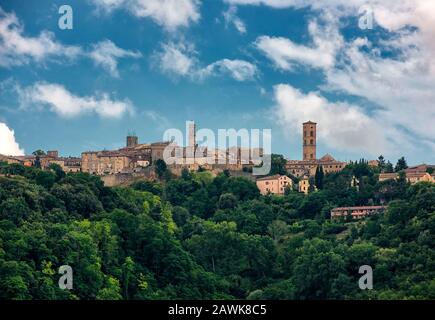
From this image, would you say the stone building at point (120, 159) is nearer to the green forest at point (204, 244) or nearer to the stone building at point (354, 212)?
the green forest at point (204, 244)

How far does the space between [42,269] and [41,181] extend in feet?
46.0

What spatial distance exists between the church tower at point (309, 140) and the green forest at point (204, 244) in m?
17.4

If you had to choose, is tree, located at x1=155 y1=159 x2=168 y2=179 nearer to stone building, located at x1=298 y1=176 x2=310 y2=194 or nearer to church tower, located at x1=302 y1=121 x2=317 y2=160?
stone building, located at x1=298 y1=176 x2=310 y2=194

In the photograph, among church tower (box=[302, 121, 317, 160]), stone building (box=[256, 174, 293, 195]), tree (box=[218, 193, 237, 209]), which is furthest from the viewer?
church tower (box=[302, 121, 317, 160])

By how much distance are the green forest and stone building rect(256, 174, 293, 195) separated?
17.3ft

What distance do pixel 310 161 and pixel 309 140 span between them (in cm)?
316

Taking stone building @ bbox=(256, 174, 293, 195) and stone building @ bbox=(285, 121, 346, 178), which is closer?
stone building @ bbox=(256, 174, 293, 195)

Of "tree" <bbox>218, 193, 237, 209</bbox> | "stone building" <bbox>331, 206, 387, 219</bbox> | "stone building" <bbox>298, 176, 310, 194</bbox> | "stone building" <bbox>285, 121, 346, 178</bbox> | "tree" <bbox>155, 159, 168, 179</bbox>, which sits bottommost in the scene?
"stone building" <bbox>331, 206, 387, 219</bbox>

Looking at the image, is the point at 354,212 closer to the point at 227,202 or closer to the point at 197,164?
the point at 227,202

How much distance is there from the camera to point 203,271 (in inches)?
1647

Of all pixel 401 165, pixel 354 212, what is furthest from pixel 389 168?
pixel 354 212


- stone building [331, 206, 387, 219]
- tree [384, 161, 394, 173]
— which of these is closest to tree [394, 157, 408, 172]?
tree [384, 161, 394, 173]

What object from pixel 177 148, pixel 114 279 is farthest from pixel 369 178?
pixel 114 279

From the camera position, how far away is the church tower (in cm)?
7350
